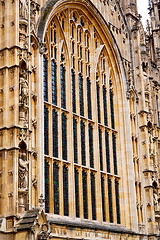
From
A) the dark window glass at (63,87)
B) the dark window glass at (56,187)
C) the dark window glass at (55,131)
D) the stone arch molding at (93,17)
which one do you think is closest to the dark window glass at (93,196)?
the dark window glass at (56,187)

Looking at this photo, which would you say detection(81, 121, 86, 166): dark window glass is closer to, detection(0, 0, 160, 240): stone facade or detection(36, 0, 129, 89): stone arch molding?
detection(0, 0, 160, 240): stone facade

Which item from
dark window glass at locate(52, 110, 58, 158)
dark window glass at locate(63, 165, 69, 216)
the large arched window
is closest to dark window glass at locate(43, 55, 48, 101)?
the large arched window

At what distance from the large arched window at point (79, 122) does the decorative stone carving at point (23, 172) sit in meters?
2.82

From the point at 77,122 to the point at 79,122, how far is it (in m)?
0.12

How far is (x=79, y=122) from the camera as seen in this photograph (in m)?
26.8

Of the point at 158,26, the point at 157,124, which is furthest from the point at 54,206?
the point at 158,26

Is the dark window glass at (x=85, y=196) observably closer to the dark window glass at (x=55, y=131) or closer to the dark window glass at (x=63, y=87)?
the dark window glass at (x=55, y=131)

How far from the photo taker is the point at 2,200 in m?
20.0

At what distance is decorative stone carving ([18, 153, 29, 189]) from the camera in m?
20.5

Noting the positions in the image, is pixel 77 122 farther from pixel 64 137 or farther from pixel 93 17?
pixel 93 17

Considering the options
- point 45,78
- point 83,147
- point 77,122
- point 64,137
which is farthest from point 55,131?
point 45,78

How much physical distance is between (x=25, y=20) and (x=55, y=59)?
4051mm

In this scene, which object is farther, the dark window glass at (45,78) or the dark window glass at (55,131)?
the dark window glass at (45,78)

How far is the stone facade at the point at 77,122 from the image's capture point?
2098 centimetres
